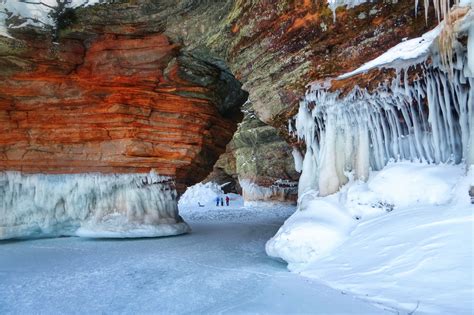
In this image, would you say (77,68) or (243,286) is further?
(77,68)

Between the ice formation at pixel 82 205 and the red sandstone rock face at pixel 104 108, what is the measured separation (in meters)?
0.38

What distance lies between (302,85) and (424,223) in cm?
406

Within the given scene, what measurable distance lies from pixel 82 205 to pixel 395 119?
986 cm

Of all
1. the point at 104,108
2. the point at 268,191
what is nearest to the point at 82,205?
the point at 104,108

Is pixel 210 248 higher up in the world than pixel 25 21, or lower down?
lower down

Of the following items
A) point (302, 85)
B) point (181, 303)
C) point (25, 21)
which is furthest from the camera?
point (25, 21)

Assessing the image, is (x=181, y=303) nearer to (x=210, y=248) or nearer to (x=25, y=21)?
(x=210, y=248)

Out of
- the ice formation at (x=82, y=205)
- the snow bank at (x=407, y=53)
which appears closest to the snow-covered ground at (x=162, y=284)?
the ice formation at (x=82, y=205)

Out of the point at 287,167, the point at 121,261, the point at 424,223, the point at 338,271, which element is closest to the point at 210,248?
the point at 121,261

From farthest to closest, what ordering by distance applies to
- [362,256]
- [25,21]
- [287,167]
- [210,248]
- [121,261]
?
[287,167] < [25,21] < [210,248] < [121,261] < [362,256]

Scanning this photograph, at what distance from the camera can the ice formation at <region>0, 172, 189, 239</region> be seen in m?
10.9

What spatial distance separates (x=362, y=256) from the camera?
4387 millimetres

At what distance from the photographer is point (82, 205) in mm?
11492

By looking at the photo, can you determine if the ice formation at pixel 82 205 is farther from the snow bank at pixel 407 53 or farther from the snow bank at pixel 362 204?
the snow bank at pixel 407 53
